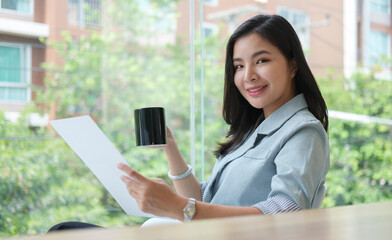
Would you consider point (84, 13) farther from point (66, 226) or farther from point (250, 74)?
point (66, 226)

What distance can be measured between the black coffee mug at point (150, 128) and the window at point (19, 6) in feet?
5.68

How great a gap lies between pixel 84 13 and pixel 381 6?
8.51 ft

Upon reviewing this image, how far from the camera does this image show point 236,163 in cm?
143

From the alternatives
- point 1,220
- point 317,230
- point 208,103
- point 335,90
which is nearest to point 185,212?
point 317,230

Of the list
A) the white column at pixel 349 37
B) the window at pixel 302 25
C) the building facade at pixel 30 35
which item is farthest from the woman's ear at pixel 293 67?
the white column at pixel 349 37

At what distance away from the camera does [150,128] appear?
1.44 m

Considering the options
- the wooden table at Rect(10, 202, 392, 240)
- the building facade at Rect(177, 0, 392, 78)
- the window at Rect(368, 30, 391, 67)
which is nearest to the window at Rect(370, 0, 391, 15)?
the building facade at Rect(177, 0, 392, 78)

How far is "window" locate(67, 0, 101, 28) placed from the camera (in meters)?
3.05

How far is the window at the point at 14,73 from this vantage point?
2.77 m

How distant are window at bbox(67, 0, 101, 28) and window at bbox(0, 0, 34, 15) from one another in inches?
9.9

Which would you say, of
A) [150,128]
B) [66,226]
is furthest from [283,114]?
[66,226]

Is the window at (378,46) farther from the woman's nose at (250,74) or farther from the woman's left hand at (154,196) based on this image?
the woman's left hand at (154,196)

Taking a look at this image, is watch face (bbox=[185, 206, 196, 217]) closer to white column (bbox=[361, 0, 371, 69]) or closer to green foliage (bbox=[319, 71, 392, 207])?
green foliage (bbox=[319, 71, 392, 207])

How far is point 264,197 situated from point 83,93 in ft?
6.76
